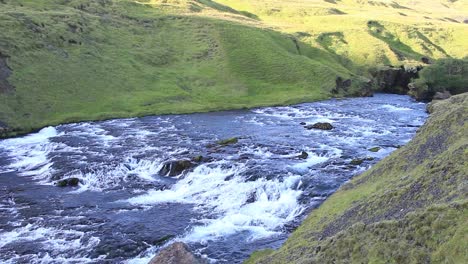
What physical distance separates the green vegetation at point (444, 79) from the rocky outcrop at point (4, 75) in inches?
3479

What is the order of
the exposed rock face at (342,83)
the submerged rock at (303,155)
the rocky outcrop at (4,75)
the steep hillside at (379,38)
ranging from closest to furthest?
the submerged rock at (303,155)
the rocky outcrop at (4,75)
the exposed rock face at (342,83)
the steep hillside at (379,38)

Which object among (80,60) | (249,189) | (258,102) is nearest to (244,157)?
(249,189)

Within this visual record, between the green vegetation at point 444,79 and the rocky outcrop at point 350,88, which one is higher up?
the green vegetation at point 444,79

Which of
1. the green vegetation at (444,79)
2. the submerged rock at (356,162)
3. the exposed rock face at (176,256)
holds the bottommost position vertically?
the submerged rock at (356,162)

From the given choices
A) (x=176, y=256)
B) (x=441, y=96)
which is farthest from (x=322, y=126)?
(x=441, y=96)

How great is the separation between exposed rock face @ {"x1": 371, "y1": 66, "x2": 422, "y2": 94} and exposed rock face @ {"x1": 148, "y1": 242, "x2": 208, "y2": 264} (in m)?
108

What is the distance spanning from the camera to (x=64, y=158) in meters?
51.9

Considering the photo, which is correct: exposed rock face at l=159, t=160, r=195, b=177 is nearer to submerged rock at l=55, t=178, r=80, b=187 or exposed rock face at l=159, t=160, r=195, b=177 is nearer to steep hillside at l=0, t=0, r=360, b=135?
submerged rock at l=55, t=178, r=80, b=187

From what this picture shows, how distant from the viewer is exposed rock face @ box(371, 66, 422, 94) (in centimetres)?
12119

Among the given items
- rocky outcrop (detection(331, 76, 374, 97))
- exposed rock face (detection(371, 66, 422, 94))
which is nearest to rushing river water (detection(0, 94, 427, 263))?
rocky outcrop (detection(331, 76, 374, 97))

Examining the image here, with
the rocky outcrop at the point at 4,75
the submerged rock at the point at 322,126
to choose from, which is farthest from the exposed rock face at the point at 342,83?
the rocky outcrop at the point at 4,75

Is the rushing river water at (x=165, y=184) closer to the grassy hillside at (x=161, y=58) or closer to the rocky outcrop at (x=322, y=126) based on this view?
the rocky outcrop at (x=322, y=126)

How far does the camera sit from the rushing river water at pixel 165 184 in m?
30.6

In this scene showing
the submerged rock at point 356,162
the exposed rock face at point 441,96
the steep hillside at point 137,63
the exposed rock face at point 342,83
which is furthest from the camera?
the exposed rock face at point 342,83
